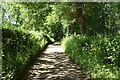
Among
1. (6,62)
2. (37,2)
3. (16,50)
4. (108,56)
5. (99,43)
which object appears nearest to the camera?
(6,62)

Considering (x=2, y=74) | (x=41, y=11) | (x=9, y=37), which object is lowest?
(x=2, y=74)

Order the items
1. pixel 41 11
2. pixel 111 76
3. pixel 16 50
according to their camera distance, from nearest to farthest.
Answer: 1. pixel 111 76
2. pixel 16 50
3. pixel 41 11

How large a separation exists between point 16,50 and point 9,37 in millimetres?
732

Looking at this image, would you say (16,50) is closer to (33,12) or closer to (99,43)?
(99,43)

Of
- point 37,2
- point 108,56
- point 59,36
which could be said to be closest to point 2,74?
point 108,56

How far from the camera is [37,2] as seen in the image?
1283 centimetres

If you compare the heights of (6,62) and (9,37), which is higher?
(9,37)

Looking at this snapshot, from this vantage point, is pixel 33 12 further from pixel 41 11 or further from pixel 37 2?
pixel 37 2

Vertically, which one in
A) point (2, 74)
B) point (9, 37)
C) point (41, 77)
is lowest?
point (41, 77)

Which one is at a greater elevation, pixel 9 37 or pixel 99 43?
pixel 9 37

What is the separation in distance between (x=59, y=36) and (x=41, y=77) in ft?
107

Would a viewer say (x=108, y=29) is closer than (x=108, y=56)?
No

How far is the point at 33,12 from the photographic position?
49.7 ft

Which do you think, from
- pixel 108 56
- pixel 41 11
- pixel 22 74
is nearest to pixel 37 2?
pixel 41 11
